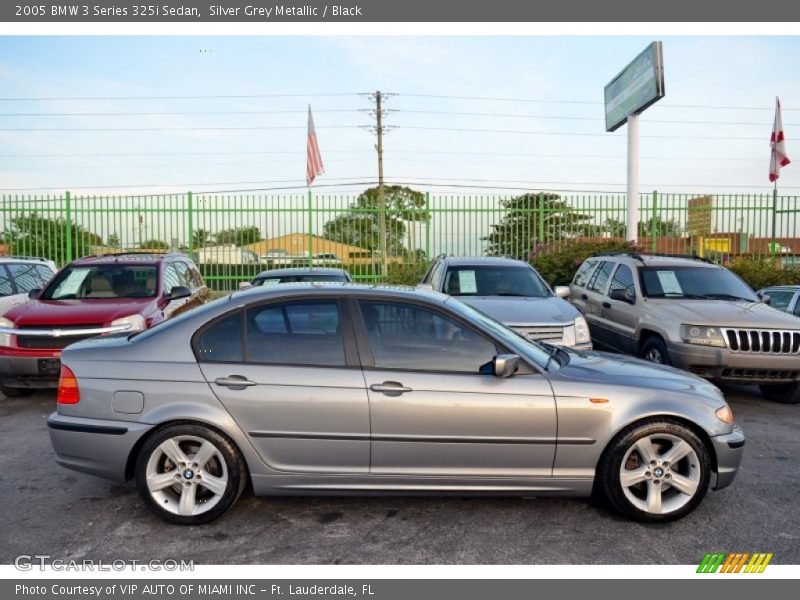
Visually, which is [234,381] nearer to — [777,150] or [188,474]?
[188,474]

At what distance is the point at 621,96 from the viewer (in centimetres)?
1691

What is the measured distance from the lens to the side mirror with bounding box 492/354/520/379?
12.7ft

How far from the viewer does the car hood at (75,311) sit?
707cm

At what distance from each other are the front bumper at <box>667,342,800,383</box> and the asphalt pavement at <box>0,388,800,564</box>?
7.36 ft

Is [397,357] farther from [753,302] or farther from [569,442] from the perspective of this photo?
[753,302]

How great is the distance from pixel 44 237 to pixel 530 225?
13.4 meters

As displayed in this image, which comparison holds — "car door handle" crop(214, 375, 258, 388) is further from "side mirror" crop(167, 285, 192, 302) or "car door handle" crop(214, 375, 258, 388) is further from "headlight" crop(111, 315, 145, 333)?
"side mirror" crop(167, 285, 192, 302)

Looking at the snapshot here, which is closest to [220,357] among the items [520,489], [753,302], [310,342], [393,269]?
[310,342]

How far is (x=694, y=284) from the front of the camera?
8367 millimetres

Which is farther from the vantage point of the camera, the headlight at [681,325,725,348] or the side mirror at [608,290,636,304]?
the side mirror at [608,290,636,304]

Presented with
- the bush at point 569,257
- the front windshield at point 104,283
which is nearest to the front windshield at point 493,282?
the front windshield at point 104,283

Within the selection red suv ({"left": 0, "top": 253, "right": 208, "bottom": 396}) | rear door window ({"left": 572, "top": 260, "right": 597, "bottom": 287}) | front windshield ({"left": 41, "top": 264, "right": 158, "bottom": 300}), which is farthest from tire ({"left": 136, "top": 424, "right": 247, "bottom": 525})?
rear door window ({"left": 572, "top": 260, "right": 597, "bottom": 287})

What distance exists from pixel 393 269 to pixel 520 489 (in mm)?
13238

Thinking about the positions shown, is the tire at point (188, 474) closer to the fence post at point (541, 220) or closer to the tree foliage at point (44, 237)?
the fence post at point (541, 220)
